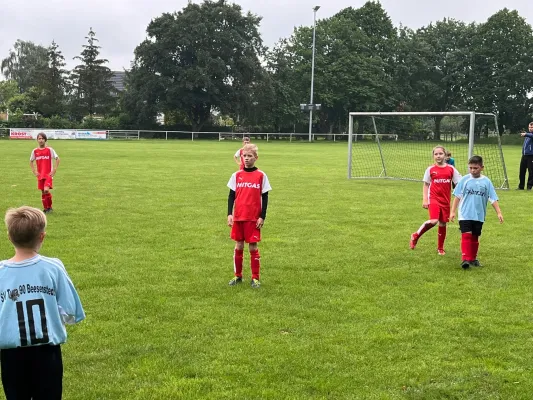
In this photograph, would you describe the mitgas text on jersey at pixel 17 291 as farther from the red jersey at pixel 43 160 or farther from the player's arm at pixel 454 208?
the red jersey at pixel 43 160

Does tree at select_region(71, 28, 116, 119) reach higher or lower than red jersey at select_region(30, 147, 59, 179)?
higher

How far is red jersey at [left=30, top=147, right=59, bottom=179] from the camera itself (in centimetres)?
1246

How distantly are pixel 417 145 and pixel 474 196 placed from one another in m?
32.8

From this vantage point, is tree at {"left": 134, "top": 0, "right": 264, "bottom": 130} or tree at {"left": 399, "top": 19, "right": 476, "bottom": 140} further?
tree at {"left": 399, "top": 19, "right": 476, "bottom": 140}

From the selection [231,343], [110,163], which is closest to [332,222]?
[231,343]

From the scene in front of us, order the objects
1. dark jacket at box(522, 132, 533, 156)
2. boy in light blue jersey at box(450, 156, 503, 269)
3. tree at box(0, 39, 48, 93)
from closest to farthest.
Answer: boy in light blue jersey at box(450, 156, 503, 269)
dark jacket at box(522, 132, 533, 156)
tree at box(0, 39, 48, 93)

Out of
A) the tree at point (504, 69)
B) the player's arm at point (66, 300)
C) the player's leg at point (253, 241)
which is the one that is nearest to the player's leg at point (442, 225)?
the player's leg at point (253, 241)

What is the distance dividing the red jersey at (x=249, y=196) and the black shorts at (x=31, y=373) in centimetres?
400

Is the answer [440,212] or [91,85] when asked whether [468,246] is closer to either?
[440,212]

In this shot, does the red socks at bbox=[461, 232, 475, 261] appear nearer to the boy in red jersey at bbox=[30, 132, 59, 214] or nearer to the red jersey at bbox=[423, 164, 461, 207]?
the red jersey at bbox=[423, 164, 461, 207]

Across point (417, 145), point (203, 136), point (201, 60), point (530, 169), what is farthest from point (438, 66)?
point (530, 169)

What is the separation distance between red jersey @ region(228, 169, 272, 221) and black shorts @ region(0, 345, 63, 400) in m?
4.00

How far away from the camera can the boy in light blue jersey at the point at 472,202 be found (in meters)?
8.12

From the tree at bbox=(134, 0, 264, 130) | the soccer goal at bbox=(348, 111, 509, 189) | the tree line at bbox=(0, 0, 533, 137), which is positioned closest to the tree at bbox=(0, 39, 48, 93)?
the tree line at bbox=(0, 0, 533, 137)
